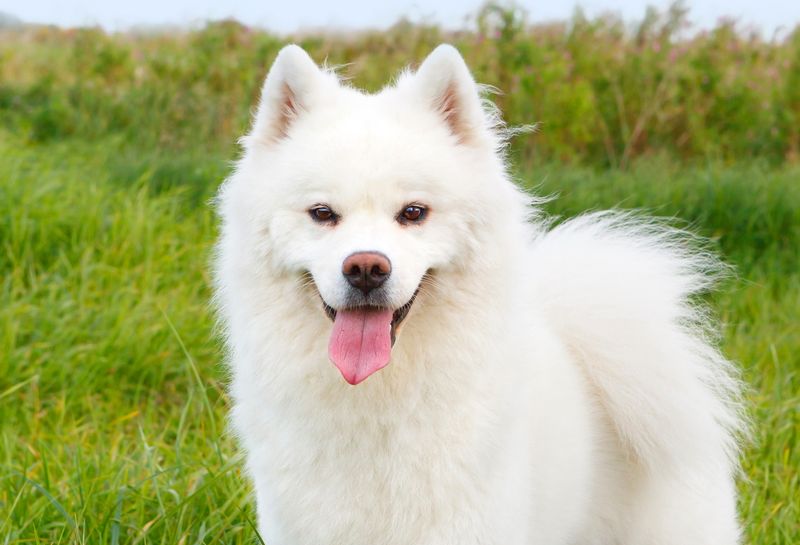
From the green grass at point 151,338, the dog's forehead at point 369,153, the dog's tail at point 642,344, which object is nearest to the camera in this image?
the dog's forehead at point 369,153

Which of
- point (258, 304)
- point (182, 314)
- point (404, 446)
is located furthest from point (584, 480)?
point (182, 314)

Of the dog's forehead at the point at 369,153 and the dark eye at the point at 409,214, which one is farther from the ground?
the dog's forehead at the point at 369,153

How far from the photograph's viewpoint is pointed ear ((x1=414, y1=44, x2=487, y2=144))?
2.48 metres

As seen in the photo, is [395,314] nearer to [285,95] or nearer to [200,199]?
[285,95]

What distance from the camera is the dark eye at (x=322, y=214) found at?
7.72 ft

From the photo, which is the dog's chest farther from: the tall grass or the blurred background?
the tall grass

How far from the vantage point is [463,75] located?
2.49 m

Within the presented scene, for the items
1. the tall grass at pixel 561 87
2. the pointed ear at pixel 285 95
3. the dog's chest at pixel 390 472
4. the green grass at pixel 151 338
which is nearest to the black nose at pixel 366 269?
the dog's chest at pixel 390 472

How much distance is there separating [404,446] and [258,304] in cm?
52

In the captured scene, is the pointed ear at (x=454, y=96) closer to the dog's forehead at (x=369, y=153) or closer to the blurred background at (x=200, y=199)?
the dog's forehead at (x=369, y=153)

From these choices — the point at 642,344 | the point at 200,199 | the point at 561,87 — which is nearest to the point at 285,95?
the point at 642,344

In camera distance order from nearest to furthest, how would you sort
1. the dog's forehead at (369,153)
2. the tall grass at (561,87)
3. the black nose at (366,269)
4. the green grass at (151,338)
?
the black nose at (366,269) < the dog's forehead at (369,153) < the green grass at (151,338) < the tall grass at (561,87)

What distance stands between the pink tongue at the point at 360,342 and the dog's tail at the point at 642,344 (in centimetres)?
75

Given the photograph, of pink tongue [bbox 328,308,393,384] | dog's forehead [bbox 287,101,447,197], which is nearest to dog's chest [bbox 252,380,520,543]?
pink tongue [bbox 328,308,393,384]
